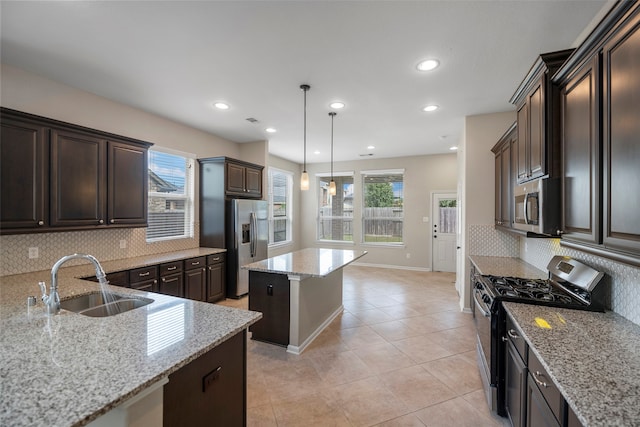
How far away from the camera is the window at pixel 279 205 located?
675 cm

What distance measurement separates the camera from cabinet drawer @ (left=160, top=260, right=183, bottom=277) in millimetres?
3400

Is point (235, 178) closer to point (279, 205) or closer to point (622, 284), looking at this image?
point (279, 205)

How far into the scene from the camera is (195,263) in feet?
12.7

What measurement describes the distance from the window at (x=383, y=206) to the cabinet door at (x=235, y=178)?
3630 mm

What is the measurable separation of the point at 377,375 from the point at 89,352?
225 cm

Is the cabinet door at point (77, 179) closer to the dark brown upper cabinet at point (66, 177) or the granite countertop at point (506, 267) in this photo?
the dark brown upper cabinet at point (66, 177)

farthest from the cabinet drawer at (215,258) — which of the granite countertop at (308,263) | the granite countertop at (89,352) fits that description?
the granite countertop at (89,352)

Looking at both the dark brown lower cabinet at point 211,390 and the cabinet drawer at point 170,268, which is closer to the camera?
the dark brown lower cabinet at point 211,390

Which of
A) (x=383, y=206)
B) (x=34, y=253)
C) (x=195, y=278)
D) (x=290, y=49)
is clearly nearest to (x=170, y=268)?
(x=195, y=278)

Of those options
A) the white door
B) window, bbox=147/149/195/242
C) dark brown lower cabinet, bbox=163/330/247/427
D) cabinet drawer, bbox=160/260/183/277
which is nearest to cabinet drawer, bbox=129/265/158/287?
cabinet drawer, bbox=160/260/183/277

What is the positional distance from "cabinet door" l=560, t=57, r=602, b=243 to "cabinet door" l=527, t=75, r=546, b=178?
0.14 meters

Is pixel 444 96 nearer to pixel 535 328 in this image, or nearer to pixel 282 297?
pixel 535 328

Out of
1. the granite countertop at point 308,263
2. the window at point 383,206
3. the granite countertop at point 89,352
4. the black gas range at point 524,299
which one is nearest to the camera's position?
the granite countertop at point 89,352

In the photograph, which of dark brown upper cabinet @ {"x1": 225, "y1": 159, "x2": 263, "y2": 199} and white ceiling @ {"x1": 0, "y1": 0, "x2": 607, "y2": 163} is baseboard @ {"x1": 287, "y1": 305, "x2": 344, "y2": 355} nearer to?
dark brown upper cabinet @ {"x1": 225, "y1": 159, "x2": 263, "y2": 199}
